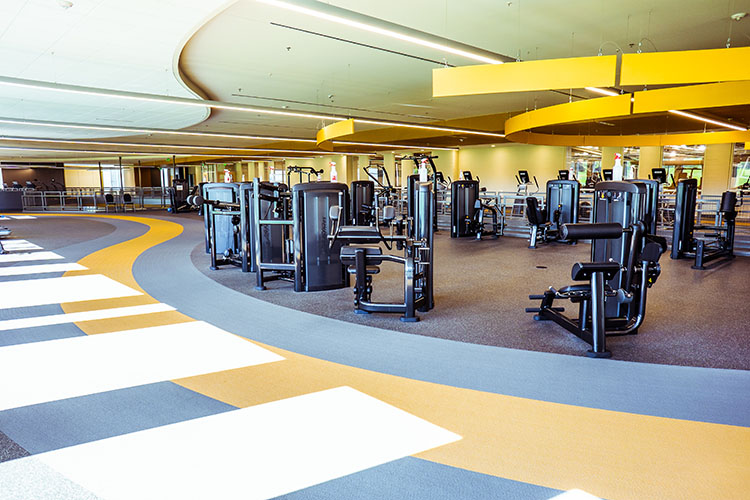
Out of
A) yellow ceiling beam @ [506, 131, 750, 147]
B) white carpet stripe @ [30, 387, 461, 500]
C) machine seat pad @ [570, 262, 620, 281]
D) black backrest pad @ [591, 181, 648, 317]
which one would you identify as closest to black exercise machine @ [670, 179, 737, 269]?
black backrest pad @ [591, 181, 648, 317]

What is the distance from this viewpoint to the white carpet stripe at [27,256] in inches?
301

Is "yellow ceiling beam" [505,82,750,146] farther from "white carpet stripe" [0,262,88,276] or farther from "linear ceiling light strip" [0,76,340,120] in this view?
"white carpet stripe" [0,262,88,276]

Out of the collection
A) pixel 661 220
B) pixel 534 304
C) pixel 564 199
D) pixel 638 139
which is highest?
pixel 638 139

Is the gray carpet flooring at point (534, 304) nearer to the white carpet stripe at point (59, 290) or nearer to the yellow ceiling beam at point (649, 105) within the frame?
the white carpet stripe at point (59, 290)

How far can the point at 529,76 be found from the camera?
6766 millimetres

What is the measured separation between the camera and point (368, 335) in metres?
3.76

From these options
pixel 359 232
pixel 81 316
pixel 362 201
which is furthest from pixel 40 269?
pixel 362 201

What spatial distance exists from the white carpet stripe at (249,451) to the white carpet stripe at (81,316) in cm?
249

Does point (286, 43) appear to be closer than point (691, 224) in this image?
No

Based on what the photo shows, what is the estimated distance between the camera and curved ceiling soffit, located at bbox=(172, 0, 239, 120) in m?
6.12

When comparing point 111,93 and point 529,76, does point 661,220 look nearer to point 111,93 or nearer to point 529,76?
point 529,76

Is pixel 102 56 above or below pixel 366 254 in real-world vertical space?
above

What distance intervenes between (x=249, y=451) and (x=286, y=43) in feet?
24.9

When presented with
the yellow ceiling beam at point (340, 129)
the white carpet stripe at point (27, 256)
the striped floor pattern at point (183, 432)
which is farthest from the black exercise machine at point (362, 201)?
the striped floor pattern at point (183, 432)
